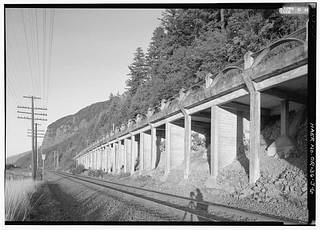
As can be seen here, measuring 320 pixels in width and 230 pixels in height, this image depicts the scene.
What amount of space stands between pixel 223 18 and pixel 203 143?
7.14 m

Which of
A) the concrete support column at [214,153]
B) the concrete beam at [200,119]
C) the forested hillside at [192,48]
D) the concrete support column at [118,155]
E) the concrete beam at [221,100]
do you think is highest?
the forested hillside at [192,48]

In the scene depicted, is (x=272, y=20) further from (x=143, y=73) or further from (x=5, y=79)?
(x=143, y=73)

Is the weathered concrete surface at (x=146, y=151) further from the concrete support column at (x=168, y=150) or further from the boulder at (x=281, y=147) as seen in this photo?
the boulder at (x=281, y=147)

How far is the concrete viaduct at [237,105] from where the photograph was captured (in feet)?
30.3

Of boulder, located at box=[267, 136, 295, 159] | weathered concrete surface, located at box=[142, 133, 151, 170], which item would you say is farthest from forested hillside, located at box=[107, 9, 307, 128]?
boulder, located at box=[267, 136, 295, 159]

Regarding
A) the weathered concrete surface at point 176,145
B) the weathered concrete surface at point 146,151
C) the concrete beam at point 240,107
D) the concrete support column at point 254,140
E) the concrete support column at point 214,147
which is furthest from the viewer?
the weathered concrete surface at point 146,151

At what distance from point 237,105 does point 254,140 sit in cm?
307

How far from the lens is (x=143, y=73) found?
106ft

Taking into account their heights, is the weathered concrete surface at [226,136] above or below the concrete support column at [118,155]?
above

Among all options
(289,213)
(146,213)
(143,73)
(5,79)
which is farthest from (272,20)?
(143,73)

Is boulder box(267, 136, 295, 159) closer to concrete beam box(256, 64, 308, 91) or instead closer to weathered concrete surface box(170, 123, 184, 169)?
concrete beam box(256, 64, 308, 91)

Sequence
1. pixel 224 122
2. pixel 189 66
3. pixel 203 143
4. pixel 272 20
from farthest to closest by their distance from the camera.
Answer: pixel 189 66, pixel 203 143, pixel 224 122, pixel 272 20

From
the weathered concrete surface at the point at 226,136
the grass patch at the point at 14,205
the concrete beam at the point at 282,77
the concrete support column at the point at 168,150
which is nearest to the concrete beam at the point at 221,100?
the weathered concrete surface at the point at 226,136

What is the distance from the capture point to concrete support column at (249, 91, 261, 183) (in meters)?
10.0
